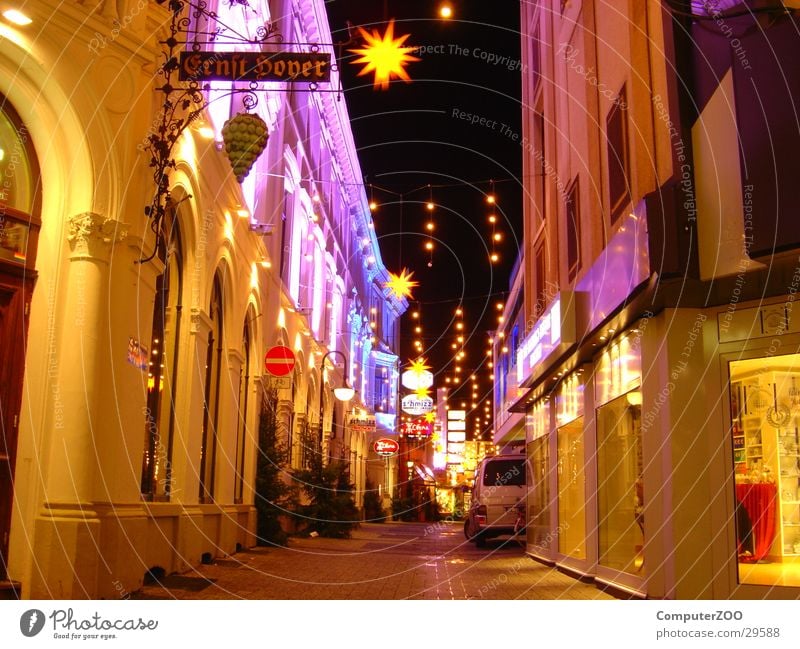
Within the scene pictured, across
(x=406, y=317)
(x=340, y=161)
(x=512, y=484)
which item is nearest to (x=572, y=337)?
(x=512, y=484)

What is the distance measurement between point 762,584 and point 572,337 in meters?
5.24

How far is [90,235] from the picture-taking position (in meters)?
9.71

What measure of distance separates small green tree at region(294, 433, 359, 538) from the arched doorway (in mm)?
15081

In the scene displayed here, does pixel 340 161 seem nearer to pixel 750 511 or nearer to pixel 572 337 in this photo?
pixel 572 337

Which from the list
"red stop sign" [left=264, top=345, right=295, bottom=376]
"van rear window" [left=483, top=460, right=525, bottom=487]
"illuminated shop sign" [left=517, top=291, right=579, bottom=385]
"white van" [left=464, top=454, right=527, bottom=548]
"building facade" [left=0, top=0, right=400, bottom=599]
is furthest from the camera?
"van rear window" [left=483, top=460, right=525, bottom=487]

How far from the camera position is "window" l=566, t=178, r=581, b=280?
52.0 feet

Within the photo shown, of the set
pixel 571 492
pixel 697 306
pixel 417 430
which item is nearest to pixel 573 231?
pixel 571 492

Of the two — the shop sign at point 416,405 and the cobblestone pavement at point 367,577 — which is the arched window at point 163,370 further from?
the shop sign at point 416,405

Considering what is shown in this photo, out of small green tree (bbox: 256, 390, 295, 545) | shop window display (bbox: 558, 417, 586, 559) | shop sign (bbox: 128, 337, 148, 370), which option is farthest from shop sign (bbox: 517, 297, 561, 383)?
shop sign (bbox: 128, 337, 148, 370)

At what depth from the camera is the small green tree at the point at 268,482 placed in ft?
66.4

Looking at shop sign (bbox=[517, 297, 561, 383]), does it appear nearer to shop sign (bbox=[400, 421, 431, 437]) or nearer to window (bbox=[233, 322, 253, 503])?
window (bbox=[233, 322, 253, 503])

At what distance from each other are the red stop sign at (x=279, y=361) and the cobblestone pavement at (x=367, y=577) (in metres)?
3.69
